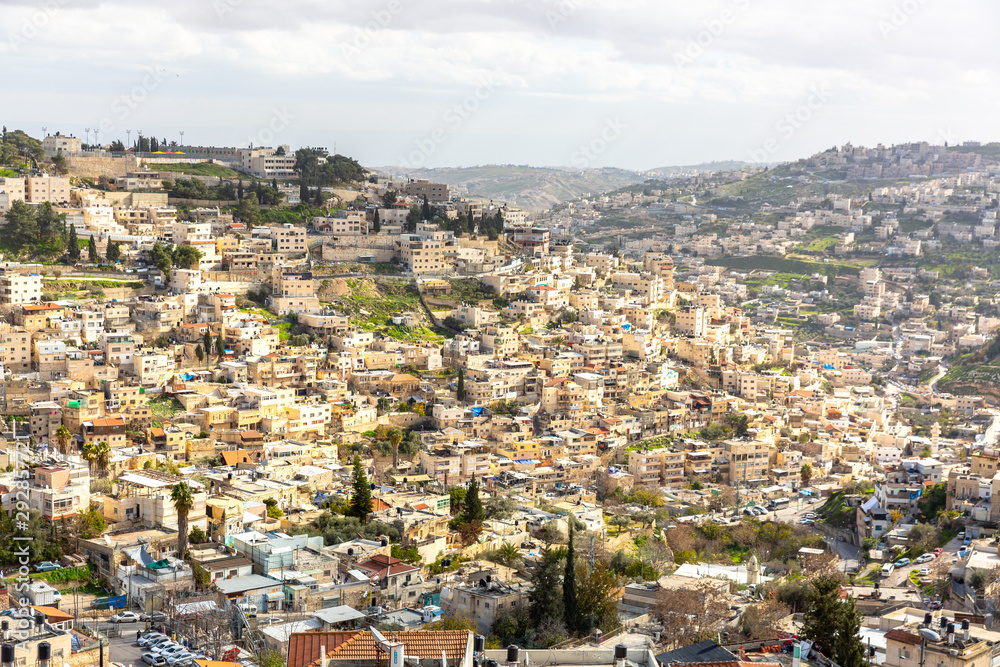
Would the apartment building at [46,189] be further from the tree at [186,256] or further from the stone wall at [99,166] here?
the tree at [186,256]

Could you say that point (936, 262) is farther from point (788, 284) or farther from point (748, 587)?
point (748, 587)

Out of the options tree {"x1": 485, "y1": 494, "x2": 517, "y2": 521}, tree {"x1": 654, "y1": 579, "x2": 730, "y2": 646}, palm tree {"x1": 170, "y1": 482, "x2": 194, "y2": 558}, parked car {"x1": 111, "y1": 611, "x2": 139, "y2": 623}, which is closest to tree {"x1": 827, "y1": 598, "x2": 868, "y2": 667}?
tree {"x1": 654, "y1": 579, "x2": 730, "y2": 646}

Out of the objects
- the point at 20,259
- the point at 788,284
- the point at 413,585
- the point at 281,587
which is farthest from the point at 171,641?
the point at 788,284

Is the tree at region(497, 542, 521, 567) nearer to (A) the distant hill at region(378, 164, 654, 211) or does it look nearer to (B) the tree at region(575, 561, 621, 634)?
(B) the tree at region(575, 561, 621, 634)

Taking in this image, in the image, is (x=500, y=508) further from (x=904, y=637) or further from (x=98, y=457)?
(x=904, y=637)

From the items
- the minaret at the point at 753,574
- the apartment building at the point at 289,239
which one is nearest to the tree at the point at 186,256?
the apartment building at the point at 289,239

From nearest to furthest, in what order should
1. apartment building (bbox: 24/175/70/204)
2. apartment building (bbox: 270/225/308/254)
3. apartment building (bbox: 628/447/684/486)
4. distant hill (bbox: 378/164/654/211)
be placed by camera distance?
apartment building (bbox: 628/447/684/486) → apartment building (bbox: 24/175/70/204) → apartment building (bbox: 270/225/308/254) → distant hill (bbox: 378/164/654/211)

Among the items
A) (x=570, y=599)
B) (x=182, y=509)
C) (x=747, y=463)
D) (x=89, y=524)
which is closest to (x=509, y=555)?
(x=570, y=599)
